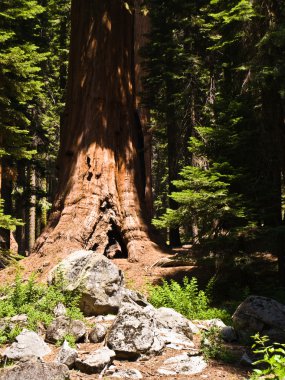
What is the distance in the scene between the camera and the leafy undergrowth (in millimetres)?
5969

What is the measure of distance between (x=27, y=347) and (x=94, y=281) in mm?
2043

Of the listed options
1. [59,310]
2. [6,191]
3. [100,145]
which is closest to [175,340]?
[59,310]

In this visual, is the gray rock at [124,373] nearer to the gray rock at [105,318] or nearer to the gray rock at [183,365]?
the gray rock at [183,365]

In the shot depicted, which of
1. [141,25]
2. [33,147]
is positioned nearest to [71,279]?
[33,147]

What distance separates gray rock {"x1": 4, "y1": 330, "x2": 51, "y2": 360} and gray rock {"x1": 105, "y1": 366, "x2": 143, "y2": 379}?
37.0 inches

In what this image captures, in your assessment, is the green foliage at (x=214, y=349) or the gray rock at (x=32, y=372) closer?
the gray rock at (x=32, y=372)

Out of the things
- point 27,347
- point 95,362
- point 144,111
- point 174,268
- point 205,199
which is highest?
point 144,111

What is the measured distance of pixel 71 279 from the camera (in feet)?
24.6

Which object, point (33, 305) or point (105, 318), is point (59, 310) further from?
point (105, 318)

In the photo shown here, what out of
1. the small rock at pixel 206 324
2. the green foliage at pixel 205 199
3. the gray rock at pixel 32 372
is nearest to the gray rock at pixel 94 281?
the small rock at pixel 206 324

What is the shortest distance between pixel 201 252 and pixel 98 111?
5.06 m

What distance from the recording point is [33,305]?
6773mm

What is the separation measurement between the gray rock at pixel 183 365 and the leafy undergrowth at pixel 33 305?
77.6 inches

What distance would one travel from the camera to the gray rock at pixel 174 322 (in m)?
6.52
